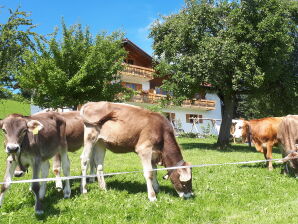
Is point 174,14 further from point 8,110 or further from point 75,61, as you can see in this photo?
A: point 8,110

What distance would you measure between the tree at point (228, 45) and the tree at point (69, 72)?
4488 mm

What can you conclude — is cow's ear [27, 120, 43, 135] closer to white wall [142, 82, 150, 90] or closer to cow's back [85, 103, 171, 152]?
cow's back [85, 103, 171, 152]

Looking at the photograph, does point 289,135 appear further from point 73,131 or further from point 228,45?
point 228,45

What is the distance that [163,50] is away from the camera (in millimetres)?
25641

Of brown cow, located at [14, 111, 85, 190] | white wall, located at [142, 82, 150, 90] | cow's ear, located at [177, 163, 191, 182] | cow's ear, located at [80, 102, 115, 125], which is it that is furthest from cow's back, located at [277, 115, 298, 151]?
white wall, located at [142, 82, 150, 90]

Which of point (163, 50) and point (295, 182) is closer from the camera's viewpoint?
point (295, 182)

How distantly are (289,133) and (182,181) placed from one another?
15.6 ft

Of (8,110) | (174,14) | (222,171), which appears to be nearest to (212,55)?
(174,14)

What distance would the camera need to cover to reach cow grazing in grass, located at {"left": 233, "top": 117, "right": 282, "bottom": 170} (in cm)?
1273

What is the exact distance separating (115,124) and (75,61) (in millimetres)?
17357

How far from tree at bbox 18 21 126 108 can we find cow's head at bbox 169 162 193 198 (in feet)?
54.2

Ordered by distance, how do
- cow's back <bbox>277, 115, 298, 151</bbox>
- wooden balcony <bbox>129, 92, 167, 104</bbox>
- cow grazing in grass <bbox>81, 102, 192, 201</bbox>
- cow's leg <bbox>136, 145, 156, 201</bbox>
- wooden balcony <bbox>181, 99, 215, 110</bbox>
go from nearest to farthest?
1. cow's leg <bbox>136, 145, 156, 201</bbox>
2. cow grazing in grass <bbox>81, 102, 192, 201</bbox>
3. cow's back <bbox>277, 115, 298, 151</bbox>
4. wooden balcony <bbox>129, 92, 167, 104</bbox>
5. wooden balcony <bbox>181, 99, 215, 110</bbox>

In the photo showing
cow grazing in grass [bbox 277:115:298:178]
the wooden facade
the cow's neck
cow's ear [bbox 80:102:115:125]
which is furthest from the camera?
the wooden facade

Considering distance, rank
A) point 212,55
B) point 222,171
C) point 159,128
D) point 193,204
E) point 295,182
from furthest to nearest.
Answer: point 212,55
point 222,171
point 295,182
point 159,128
point 193,204
